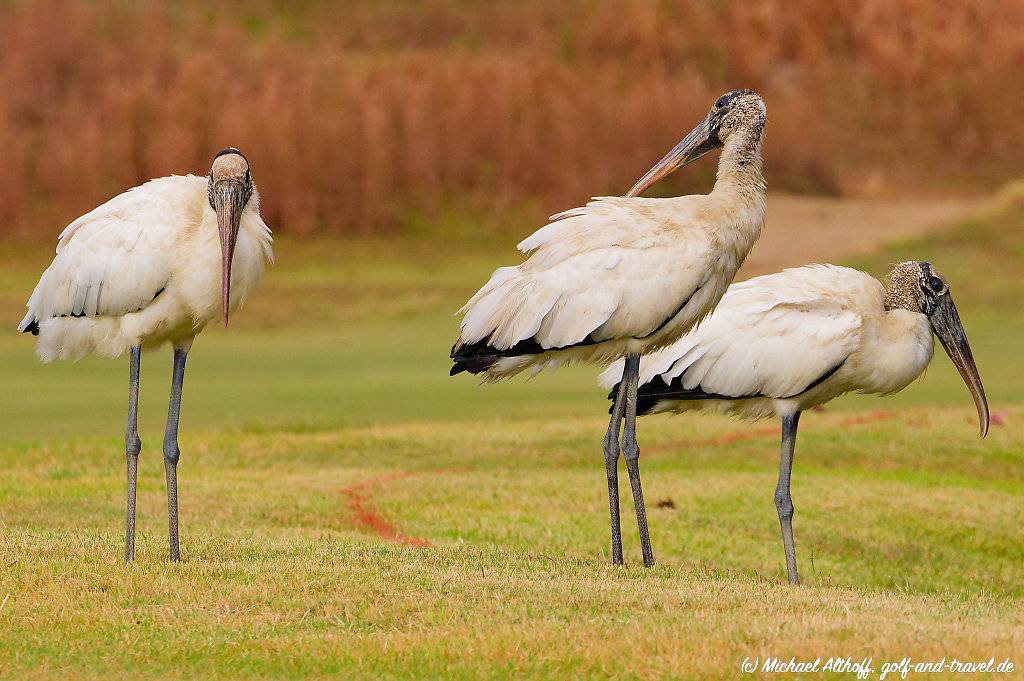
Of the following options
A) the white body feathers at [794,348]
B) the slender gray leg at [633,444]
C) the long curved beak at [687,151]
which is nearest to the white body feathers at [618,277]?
the slender gray leg at [633,444]

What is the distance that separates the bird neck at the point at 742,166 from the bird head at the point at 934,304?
1157mm

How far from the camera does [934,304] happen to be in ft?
29.3

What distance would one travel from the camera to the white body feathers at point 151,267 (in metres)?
7.57

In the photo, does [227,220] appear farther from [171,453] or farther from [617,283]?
[617,283]

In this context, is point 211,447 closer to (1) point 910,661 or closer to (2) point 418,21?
(1) point 910,661

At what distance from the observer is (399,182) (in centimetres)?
3488

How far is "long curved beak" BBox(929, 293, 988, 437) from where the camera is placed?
29.5ft

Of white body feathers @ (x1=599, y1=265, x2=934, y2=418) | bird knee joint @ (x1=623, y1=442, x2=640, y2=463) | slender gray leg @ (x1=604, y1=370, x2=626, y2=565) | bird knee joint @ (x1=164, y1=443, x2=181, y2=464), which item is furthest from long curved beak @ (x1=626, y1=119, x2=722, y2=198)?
bird knee joint @ (x1=164, y1=443, x2=181, y2=464)

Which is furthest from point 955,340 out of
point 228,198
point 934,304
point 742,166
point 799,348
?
point 228,198

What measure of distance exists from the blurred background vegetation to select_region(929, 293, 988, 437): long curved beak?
24.8 m

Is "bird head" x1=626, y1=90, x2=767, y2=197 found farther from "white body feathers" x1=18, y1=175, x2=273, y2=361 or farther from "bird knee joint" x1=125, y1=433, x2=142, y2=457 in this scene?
"bird knee joint" x1=125, y1=433, x2=142, y2=457

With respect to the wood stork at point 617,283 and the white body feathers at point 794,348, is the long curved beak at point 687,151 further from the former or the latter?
the white body feathers at point 794,348

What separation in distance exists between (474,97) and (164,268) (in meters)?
28.9

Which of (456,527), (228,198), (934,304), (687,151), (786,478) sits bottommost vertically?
(456,527)
